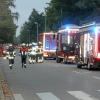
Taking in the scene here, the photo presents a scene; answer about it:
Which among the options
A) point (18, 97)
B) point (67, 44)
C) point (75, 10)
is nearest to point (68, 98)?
point (18, 97)

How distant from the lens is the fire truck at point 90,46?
123ft

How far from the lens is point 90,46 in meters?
38.7

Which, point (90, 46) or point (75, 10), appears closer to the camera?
point (90, 46)

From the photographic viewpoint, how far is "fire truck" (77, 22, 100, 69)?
123ft

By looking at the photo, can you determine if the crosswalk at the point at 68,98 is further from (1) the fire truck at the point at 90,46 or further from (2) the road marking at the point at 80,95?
(1) the fire truck at the point at 90,46

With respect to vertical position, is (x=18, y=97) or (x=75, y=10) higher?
(x=75, y=10)

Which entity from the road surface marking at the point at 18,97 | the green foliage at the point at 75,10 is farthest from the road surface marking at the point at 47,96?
the green foliage at the point at 75,10

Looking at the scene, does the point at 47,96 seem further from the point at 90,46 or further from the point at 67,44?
the point at 67,44

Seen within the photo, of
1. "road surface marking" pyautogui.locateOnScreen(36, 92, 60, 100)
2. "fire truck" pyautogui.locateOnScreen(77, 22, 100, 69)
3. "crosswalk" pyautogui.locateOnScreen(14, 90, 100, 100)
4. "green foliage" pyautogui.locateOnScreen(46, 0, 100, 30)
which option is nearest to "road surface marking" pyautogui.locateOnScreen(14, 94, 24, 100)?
"crosswalk" pyautogui.locateOnScreen(14, 90, 100, 100)

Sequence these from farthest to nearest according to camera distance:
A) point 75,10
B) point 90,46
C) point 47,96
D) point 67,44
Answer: point 75,10 < point 67,44 < point 90,46 < point 47,96

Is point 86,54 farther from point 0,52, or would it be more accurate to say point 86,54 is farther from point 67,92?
point 0,52

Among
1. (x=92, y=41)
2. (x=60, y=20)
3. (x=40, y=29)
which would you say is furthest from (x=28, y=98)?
(x=40, y=29)

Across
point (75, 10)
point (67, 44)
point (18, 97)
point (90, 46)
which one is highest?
point (75, 10)

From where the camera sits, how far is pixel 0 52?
8594cm
